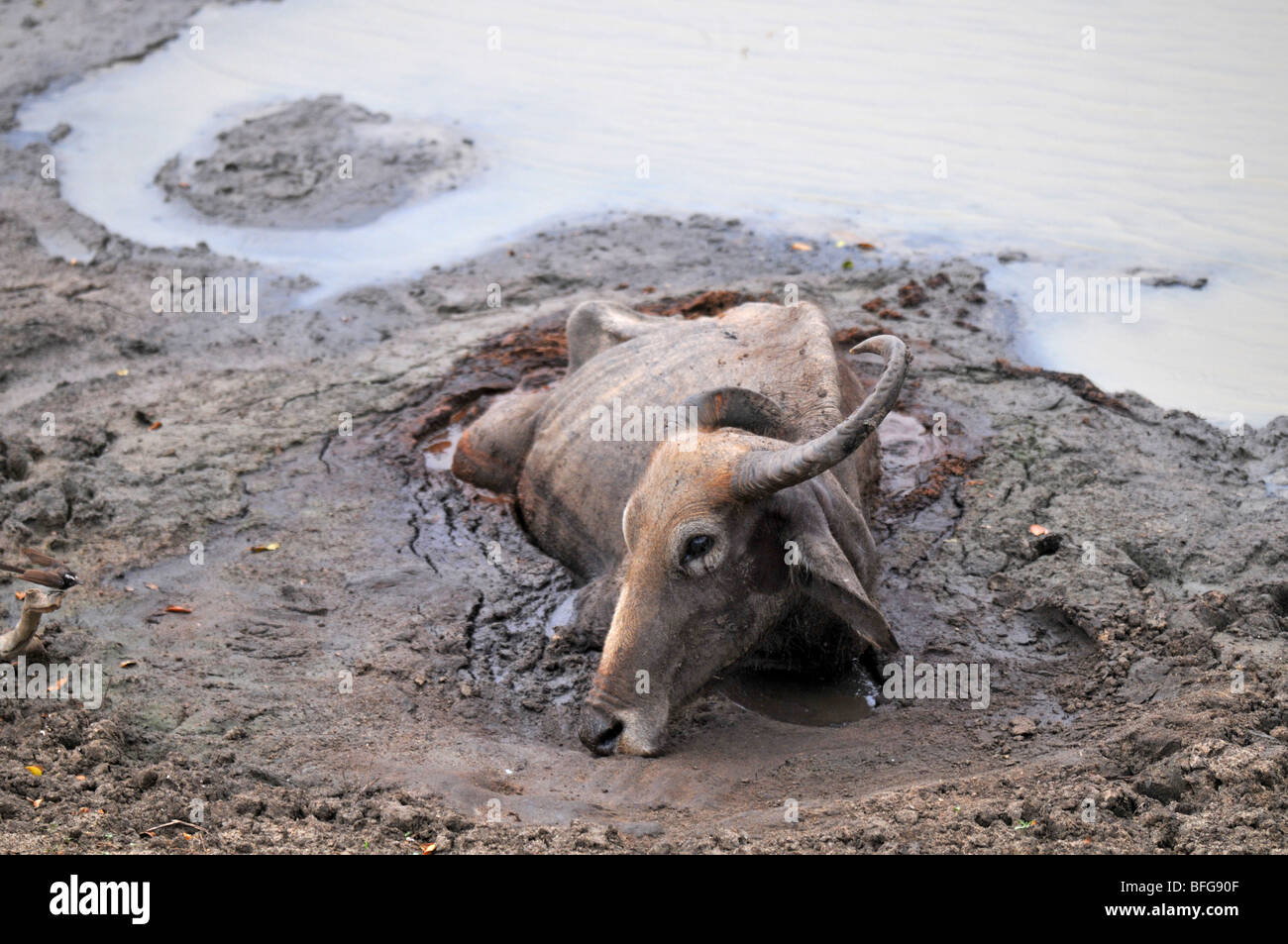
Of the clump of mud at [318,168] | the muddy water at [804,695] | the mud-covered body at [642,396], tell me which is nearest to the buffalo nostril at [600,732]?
the muddy water at [804,695]

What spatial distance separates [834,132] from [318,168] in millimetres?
4589

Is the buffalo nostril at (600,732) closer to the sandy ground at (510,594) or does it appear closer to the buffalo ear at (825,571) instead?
the sandy ground at (510,594)

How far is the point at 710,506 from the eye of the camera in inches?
204

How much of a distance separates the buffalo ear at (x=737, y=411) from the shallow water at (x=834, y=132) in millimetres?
3380

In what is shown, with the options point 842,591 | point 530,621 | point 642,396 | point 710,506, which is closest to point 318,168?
point 642,396

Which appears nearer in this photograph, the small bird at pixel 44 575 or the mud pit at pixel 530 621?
the mud pit at pixel 530 621

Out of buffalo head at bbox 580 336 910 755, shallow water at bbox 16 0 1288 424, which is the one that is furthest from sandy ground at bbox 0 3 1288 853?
shallow water at bbox 16 0 1288 424

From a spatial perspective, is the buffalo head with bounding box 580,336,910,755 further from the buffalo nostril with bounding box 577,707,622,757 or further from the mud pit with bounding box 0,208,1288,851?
the mud pit with bounding box 0,208,1288,851

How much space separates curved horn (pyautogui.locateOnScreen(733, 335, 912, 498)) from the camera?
16.0ft

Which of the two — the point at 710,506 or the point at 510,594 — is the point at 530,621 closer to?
the point at 510,594

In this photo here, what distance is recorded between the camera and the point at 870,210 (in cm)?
1066

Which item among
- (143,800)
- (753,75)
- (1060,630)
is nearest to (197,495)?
(143,800)

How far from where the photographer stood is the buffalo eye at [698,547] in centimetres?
519

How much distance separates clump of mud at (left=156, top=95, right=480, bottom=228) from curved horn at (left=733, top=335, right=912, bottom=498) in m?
6.71
